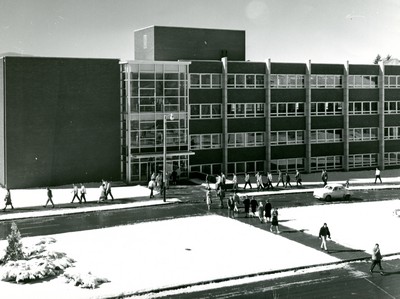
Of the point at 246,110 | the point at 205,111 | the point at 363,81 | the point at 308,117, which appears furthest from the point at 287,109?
the point at 363,81

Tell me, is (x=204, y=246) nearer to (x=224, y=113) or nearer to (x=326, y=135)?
(x=224, y=113)

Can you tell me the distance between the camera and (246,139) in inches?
2132

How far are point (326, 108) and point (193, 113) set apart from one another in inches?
598

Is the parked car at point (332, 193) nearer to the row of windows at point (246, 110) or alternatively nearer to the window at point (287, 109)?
the row of windows at point (246, 110)

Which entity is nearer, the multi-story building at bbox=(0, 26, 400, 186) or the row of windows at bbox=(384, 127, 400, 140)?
the multi-story building at bbox=(0, 26, 400, 186)

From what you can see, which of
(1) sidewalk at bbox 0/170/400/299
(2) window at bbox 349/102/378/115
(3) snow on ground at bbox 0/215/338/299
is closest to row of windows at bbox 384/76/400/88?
(2) window at bbox 349/102/378/115

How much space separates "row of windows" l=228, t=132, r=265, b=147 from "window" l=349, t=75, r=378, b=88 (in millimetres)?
11947

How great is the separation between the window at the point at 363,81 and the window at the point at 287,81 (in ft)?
19.3

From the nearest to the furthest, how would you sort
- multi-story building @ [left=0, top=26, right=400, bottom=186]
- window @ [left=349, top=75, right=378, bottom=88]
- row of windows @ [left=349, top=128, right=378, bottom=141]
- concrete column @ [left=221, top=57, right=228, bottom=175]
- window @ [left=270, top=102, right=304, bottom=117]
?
multi-story building @ [left=0, top=26, right=400, bottom=186] < concrete column @ [left=221, top=57, right=228, bottom=175] < window @ [left=270, top=102, right=304, bottom=117] < window @ [left=349, top=75, right=378, bottom=88] < row of windows @ [left=349, top=128, right=378, bottom=141]

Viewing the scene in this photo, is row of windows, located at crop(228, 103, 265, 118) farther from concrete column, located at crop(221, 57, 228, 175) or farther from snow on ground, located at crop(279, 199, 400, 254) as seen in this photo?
snow on ground, located at crop(279, 199, 400, 254)

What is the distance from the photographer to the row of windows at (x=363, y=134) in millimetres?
58938

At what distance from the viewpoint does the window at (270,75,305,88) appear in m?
55.0

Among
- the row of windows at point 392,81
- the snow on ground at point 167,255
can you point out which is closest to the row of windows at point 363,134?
the row of windows at point 392,81

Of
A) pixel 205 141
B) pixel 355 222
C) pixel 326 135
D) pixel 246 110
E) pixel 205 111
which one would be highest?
pixel 246 110
